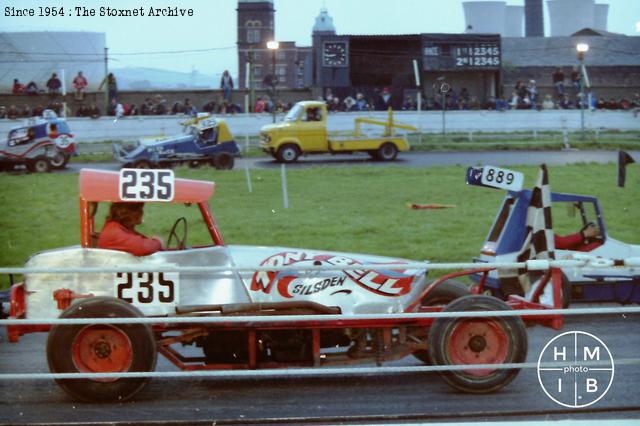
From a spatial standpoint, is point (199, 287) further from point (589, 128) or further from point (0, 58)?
point (589, 128)

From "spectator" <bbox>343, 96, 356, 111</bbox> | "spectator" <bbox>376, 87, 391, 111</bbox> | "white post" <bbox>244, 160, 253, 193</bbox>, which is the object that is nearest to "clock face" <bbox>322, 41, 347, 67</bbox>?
"spectator" <bbox>376, 87, 391, 111</bbox>

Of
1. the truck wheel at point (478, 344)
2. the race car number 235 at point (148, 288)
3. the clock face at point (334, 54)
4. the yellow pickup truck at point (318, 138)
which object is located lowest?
the truck wheel at point (478, 344)

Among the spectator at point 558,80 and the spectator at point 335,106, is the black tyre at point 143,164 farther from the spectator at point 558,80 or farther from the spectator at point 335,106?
the spectator at point 558,80

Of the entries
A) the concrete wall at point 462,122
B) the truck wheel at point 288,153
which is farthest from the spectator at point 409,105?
the truck wheel at point 288,153

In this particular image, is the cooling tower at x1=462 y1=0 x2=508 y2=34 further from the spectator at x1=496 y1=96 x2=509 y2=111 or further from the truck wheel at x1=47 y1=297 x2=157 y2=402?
the truck wheel at x1=47 y1=297 x2=157 y2=402

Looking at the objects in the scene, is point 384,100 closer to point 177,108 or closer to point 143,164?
point 143,164

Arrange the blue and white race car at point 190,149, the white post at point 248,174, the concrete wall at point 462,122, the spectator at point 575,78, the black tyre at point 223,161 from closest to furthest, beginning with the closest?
1. the spectator at point 575,78
2. the concrete wall at point 462,122
3. the blue and white race car at point 190,149
4. the black tyre at point 223,161
5. the white post at point 248,174

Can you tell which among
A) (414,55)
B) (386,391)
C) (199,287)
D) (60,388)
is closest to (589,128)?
(414,55)

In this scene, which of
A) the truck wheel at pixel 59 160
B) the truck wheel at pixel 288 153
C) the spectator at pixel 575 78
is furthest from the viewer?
the truck wheel at pixel 288 153
